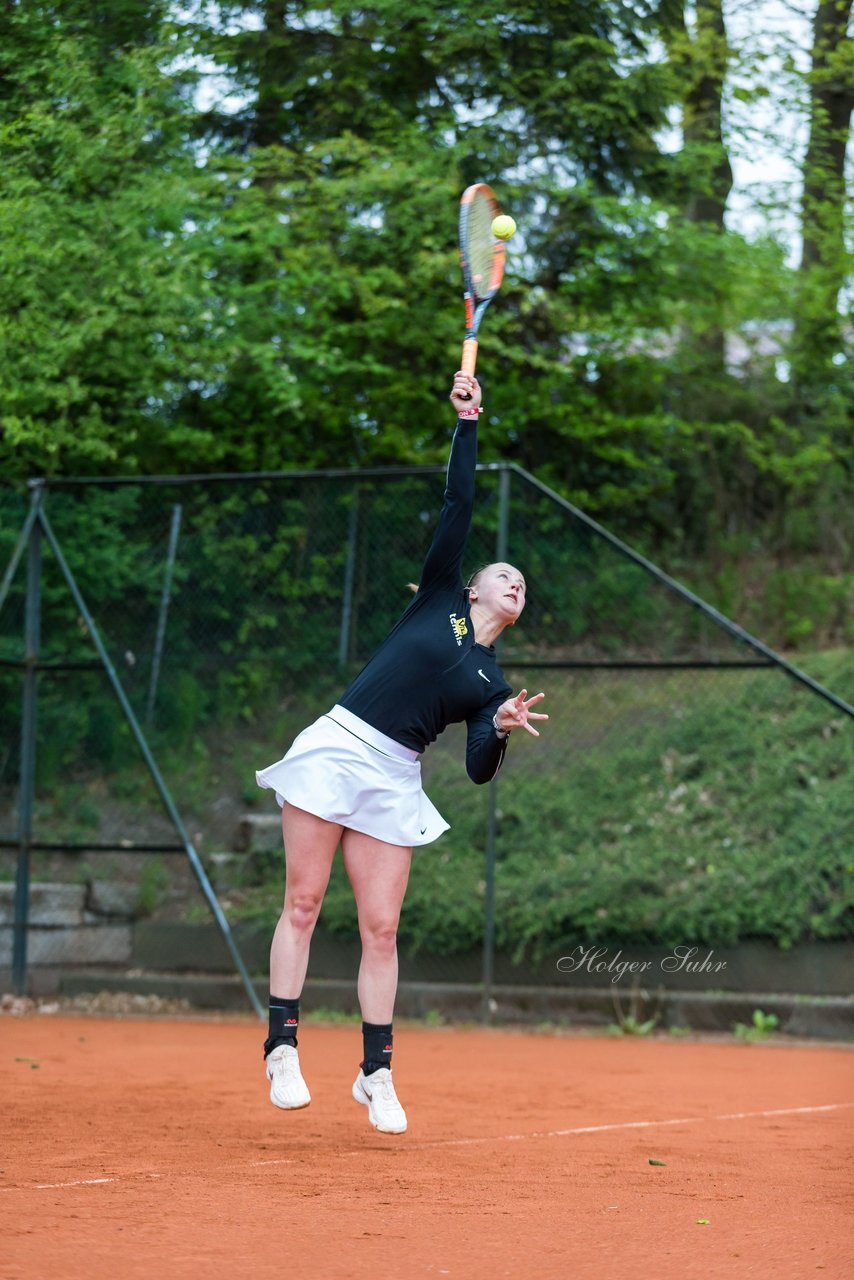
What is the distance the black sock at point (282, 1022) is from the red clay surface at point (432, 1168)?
1.04 ft

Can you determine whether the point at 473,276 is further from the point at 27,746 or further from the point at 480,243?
the point at 27,746

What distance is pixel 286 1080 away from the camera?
423 cm

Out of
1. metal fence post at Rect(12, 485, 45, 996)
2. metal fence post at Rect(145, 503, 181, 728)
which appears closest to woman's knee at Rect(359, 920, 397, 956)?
metal fence post at Rect(12, 485, 45, 996)

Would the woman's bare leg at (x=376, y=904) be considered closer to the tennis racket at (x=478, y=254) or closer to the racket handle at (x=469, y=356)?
the racket handle at (x=469, y=356)

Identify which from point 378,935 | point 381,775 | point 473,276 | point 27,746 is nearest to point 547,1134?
point 378,935

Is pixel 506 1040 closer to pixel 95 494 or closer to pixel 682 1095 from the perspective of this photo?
pixel 682 1095

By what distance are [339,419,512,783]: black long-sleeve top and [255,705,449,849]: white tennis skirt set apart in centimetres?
6

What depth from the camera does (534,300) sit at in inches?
419

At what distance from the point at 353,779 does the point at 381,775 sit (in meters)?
0.08

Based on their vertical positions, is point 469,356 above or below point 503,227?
below

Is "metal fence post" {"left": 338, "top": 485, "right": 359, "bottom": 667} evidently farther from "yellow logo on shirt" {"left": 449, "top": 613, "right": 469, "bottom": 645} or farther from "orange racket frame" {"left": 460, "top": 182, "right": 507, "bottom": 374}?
"yellow logo on shirt" {"left": 449, "top": 613, "right": 469, "bottom": 645}

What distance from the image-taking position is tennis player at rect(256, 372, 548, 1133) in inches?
170

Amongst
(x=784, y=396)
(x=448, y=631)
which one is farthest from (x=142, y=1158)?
(x=784, y=396)

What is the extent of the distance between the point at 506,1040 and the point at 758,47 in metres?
7.89
